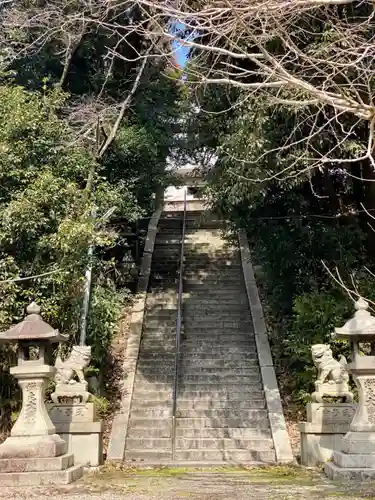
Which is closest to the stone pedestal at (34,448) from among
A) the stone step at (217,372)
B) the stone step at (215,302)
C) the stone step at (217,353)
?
the stone step at (217,372)

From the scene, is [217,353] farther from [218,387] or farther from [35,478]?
[35,478]

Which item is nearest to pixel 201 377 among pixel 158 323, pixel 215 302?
pixel 158 323

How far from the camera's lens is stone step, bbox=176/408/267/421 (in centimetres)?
927

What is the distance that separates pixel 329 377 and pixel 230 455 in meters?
1.97

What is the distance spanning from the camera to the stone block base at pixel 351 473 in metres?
6.14

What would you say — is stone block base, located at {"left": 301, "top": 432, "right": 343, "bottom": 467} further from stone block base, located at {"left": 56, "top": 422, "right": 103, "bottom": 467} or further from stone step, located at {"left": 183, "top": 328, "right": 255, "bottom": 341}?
stone step, located at {"left": 183, "top": 328, "right": 255, "bottom": 341}

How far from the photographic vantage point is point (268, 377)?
9992mm

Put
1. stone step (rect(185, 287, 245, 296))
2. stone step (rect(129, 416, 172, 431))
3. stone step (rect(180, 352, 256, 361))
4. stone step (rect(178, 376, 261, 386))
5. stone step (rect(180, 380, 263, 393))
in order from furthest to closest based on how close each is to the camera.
Answer: 1. stone step (rect(185, 287, 245, 296))
2. stone step (rect(180, 352, 256, 361))
3. stone step (rect(178, 376, 261, 386))
4. stone step (rect(180, 380, 263, 393))
5. stone step (rect(129, 416, 172, 431))

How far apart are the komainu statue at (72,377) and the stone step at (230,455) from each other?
1.81 meters

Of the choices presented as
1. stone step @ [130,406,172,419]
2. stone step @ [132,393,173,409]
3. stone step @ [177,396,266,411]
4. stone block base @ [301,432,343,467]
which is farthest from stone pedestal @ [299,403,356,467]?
stone step @ [132,393,173,409]

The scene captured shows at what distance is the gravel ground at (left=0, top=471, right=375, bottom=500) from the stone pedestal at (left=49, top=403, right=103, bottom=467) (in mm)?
688

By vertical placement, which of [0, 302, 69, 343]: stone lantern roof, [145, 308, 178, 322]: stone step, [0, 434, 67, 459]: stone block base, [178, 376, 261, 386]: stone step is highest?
[145, 308, 178, 322]: stone step

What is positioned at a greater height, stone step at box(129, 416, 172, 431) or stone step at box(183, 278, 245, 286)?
stone step at box(183, 278, 245, 286)

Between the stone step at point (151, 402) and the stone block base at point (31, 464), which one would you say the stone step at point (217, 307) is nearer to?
the stone step at point (151, 402)
